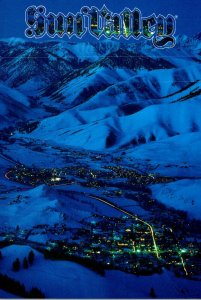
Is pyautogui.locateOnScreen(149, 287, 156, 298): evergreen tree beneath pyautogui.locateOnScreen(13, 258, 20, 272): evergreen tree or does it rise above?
beneath

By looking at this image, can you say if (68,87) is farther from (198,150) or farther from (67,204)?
(67,204)

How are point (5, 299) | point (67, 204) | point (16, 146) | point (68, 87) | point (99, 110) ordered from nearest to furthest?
point (5, 299) < point (67, 204) < point (16, 146) < point (99, 110) < point (68, 87)

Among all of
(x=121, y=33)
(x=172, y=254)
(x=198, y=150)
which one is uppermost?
(x=121, y=33)

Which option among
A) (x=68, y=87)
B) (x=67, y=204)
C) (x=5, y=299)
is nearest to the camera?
(x=5, y=299)

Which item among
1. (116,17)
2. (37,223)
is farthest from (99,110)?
(37,223)

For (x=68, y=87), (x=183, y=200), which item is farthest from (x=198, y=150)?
(x=68, y=87)

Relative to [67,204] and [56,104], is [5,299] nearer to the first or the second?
[67,204]

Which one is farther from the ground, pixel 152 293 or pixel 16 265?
pixel 16 265

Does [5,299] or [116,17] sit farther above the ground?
[116,17]

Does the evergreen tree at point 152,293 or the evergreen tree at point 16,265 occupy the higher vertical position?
the evergreen tree at point 16,265

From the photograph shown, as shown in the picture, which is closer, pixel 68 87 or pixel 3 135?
pixel 3 135
